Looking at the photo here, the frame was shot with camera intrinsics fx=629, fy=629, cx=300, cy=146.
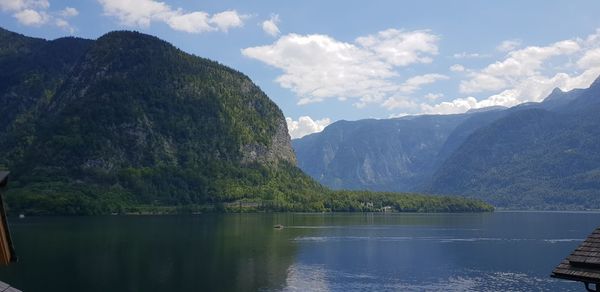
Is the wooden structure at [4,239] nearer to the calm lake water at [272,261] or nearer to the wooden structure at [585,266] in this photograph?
the wooden structure at [585,266]

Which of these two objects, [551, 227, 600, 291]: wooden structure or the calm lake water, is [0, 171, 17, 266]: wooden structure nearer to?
[551, 227, 600, 291]: wooden structure

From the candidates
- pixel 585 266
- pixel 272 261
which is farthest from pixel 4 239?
pixel 272 261

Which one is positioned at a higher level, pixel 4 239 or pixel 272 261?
pixel 4 239

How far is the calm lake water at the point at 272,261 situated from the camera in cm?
8588

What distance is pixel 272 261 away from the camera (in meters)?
112

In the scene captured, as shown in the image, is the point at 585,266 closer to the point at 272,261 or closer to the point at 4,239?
the point at 4,239

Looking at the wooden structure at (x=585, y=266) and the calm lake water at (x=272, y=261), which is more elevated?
the wooden structure at (x=585, y=266)

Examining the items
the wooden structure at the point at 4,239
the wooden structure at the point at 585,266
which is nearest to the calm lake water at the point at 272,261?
the wooden structure at the point at 585,266

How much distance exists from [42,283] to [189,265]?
87.7 feet

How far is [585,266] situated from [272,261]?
90.7 m

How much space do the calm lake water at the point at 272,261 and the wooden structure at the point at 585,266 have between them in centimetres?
6080

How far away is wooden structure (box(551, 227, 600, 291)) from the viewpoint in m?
23.0

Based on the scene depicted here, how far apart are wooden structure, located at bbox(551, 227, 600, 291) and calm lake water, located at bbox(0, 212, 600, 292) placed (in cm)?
6080

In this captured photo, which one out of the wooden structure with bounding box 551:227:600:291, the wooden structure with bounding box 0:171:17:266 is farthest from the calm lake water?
the wooden structure with bounding box 0:171:17:266
